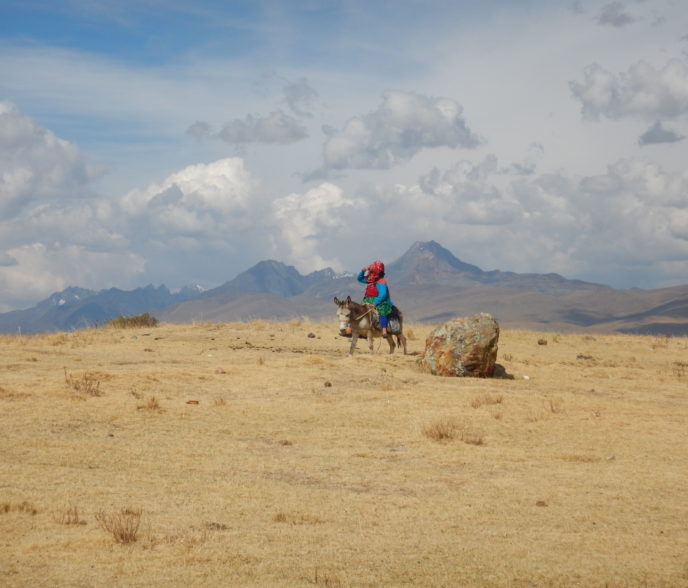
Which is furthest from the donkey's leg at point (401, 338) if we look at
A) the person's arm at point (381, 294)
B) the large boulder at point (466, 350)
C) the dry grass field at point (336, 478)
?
the large boulder at point (466, 350)

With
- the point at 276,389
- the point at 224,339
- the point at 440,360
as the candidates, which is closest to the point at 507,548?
the point at 276,389

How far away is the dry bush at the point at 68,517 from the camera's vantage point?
9.41 meters

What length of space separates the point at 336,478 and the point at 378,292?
618 inches

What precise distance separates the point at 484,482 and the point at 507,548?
11.4 ft

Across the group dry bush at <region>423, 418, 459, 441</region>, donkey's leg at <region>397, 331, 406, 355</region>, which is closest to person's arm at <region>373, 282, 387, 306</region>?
donkey's leg at <region>397, 331, 406, 355</region>

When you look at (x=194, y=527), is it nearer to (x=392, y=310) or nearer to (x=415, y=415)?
(x=415, y=415)

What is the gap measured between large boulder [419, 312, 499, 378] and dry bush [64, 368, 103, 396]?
1005cm

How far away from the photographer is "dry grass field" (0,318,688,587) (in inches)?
327

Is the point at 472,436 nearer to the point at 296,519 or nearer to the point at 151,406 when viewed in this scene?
the point at 296,519

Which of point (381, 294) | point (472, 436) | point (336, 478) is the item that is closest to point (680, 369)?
point (381, 294)

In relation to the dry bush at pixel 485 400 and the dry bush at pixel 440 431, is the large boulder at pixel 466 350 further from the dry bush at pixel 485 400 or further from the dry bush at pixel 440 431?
the dry bush at pixel 440 431

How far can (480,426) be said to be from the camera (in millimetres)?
16812

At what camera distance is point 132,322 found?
44625 mm

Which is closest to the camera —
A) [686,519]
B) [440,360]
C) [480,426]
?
[686,519]
